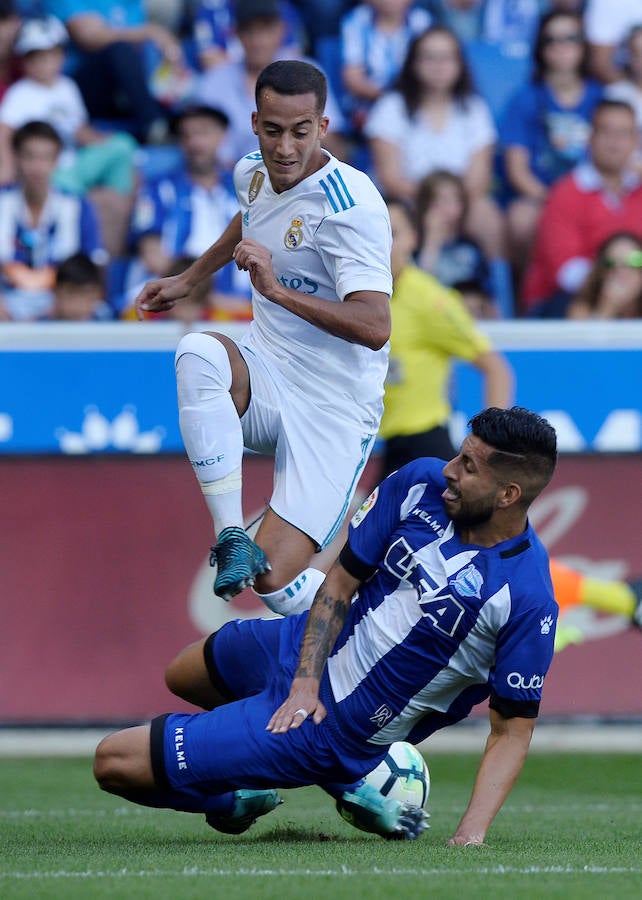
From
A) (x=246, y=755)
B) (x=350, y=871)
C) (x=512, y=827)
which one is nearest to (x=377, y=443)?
(x=512, y=827)

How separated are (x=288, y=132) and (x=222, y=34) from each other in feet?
23.1

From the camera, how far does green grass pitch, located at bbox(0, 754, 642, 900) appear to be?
409cm

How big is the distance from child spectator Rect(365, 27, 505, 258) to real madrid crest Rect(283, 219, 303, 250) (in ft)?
18.9

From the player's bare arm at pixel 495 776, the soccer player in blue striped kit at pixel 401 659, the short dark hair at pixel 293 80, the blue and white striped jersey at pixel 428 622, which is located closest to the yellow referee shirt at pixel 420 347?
the short dark hair at pixel 293 80

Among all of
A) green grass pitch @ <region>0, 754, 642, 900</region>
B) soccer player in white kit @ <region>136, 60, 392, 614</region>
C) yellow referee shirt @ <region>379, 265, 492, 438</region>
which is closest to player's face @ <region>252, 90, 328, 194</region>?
soccer player in white kit @ <region>136, 60, 392, 614</region>

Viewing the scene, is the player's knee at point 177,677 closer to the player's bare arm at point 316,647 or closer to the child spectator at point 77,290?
the player's bare arm at point 316,647

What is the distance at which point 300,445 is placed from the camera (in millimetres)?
5723

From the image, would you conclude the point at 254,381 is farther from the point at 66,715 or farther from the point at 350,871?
the point at 66,715

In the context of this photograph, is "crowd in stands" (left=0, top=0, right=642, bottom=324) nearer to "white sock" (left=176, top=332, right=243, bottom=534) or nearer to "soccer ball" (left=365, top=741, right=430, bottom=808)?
"white sock" (left=176, top=332, right=243, bottom=534)

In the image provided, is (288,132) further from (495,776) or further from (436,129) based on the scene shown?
(436,129)

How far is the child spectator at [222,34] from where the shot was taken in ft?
39.0

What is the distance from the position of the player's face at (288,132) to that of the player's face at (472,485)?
1218 millimetres

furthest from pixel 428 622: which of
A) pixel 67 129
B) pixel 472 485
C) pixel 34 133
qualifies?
pixel 67 129

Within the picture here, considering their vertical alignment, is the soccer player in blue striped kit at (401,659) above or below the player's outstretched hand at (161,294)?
below
